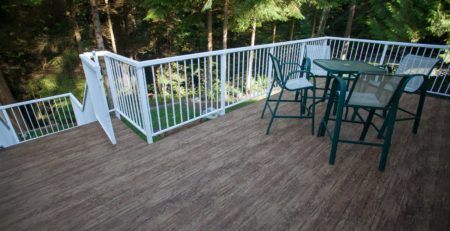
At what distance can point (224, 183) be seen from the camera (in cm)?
214

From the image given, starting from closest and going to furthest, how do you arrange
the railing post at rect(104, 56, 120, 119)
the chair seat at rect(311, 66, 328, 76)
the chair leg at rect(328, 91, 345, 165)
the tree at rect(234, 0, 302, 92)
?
1. the chair leg at rect(328, 91, 345, 165)
2. the railing post at rect(104, 56, 120, 119)
3. the chair seat at rect(311, 66, 328, 76)
4. the tree at rect(234, 0, 302, 92)

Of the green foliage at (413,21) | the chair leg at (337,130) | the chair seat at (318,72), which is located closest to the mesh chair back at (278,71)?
the chair leg at (337,130)

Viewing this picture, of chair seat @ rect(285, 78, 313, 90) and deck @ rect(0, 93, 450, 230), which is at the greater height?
chair seat @ rect(285, 78, 313, 90)

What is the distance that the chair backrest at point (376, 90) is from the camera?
6.73 feet

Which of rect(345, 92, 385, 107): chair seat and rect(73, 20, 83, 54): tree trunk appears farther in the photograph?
rect(73, 20, 83, 54): tree trunk

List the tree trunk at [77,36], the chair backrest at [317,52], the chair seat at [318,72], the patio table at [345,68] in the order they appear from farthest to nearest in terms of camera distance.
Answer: the tree trunk at [77,36], the chair backrest at [317,52], the chair seat at [318,72], the patio table at [345,68]

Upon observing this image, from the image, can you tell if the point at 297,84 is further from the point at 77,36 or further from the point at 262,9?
the point at 77,36

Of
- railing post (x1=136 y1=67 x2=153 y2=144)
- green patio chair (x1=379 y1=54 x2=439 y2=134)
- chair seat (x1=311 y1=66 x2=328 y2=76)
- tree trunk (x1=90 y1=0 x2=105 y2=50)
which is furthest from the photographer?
tree trunk (x1=90 y1=0 x2=105 y2=50)

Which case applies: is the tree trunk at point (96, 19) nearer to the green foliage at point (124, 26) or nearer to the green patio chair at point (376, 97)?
the green foliage at point (124, 26)

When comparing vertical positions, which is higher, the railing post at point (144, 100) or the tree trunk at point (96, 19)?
the tree trunk at point (96, 19)

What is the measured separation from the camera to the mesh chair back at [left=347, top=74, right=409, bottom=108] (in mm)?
2059

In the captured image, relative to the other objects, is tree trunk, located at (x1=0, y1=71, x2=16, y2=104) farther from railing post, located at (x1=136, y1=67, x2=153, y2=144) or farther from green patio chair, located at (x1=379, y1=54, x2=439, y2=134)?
green patio chair, located at (x1=379, y1=54, x2=439, y2=134)

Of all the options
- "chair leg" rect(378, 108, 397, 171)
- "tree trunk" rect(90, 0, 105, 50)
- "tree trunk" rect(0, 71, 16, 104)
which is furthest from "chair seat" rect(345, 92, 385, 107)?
"tree trunk" rect(0, 71, 16, 104)

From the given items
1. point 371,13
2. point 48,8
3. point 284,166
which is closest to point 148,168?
point 284,166
